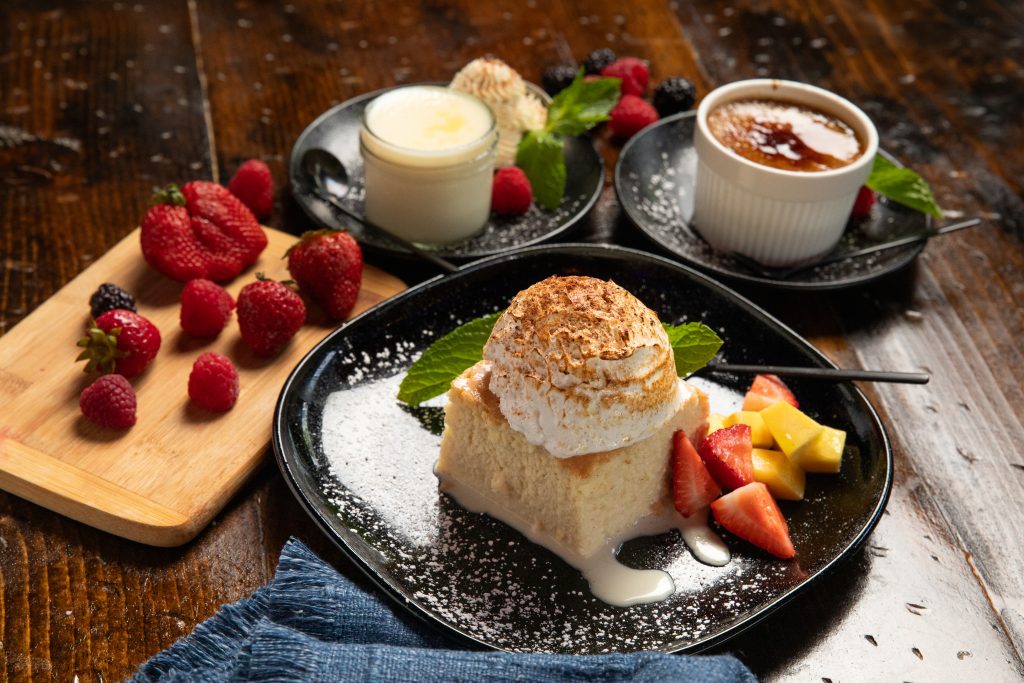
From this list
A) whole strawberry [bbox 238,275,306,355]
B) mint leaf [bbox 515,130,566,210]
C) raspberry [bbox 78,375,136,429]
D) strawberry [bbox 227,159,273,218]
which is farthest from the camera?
mint leaf [bbox 515,130,566,210]

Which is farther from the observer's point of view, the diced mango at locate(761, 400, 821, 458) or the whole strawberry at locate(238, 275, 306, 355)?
the whole strawberry at locate(238, 275, 306, 355)

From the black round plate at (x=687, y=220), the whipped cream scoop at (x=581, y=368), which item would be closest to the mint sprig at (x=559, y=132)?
the black round plate at (x=687, y=220)

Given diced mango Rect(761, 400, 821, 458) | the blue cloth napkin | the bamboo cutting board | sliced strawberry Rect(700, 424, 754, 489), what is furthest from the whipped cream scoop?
the bamboo cutting board

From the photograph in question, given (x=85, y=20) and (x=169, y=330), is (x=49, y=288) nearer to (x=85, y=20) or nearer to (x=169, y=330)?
(x=169, y=330)

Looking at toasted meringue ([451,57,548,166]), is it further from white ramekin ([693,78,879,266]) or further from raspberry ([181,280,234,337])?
raspberry ([181,280,234,337])

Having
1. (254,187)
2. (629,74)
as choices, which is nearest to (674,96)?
(629,74)

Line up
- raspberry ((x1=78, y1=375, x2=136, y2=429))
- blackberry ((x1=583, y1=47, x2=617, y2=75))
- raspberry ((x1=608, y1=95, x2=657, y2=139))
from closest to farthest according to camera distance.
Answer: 1. raspberry ((x1=78, y1=375, x2=136, y2=429))
2. raspberry ((x1=608, y1=95, x2=657, y2=139))
3. blackberry ((x1=583, y1=47, x2=617, y2=75))

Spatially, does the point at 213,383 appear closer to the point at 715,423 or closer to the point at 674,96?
the point at 715,423

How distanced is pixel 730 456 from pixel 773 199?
77cm

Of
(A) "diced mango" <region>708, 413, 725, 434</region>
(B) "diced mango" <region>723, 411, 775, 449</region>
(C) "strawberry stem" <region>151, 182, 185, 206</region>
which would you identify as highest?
(C) "strawberry stem" <region>151, 182, 185, 206</region>

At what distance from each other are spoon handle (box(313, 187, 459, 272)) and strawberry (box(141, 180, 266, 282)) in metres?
0.21

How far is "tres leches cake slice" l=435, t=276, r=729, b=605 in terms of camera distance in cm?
162

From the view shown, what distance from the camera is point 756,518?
1.70 m

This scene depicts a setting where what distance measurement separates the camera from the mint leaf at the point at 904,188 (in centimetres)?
245
